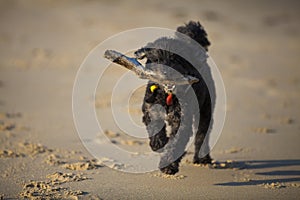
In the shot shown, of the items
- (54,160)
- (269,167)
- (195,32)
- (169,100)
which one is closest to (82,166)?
(54,160)

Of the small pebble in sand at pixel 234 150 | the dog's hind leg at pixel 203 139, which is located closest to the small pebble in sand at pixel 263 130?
the small pebble in sand at pixel 234 150

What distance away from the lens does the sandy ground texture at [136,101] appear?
Answer: 6.25 meters

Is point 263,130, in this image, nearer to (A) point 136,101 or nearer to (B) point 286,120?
(B) point 286,120

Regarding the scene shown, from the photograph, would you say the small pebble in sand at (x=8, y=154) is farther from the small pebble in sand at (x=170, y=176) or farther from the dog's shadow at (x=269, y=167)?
the dog's shadow at (x=269, y=167)

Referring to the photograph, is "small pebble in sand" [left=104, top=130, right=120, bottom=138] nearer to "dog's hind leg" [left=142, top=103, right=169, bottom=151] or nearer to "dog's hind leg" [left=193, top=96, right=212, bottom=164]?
"dog's hind leg" [left=193, top=96, right=212, bottom=164]

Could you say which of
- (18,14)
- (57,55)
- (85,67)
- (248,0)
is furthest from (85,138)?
(248,0)

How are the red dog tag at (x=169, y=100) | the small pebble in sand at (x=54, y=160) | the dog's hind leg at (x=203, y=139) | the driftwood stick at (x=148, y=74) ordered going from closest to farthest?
the driftwood stick at (x=148, y=74)
the red dog tag at (x=169, y=100)
the small pebble in sand at (x=54, y=160)
the dog's hind leg at (x=203, y=139)

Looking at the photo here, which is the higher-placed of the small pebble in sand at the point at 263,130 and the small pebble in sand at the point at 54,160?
the small pebble in sand at the point at 263,130

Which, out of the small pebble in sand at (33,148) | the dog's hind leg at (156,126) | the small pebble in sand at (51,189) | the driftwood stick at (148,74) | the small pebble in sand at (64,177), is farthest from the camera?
the small pebble in sand at (33,148)

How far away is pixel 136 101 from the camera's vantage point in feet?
30.9

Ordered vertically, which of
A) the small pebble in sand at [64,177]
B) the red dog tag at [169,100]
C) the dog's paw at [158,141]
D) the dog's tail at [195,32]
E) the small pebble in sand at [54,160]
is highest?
the dog's tail at [195,32]

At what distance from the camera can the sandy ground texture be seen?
246 inches

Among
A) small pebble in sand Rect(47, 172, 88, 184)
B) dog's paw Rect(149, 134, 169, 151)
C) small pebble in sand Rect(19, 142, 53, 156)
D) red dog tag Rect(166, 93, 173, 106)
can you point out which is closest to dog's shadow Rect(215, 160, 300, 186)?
dog's paw Rect(149, 134, 169, 151)

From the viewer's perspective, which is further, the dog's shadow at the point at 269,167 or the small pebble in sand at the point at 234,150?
the small pebble in sand at the point at 234,150
